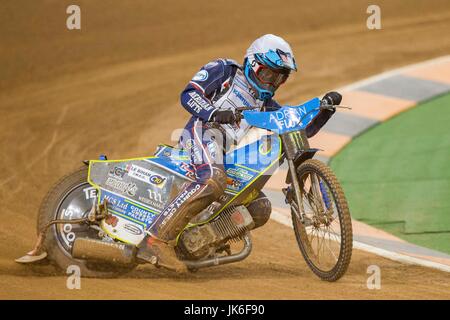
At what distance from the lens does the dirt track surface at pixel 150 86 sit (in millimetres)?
7719

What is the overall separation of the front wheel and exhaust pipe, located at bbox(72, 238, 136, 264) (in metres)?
1.42

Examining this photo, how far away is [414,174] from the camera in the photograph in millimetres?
11180

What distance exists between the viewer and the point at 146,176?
26.7 feet

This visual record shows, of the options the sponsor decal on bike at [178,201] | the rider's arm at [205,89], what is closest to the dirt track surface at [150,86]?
the sponsor decal on bike at [178,201]

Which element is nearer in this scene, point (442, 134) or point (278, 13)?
point (442, 134)

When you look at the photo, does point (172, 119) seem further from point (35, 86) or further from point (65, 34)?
point (65, 34)

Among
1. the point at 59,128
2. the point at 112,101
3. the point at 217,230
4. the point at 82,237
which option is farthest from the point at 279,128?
the point at 112,101

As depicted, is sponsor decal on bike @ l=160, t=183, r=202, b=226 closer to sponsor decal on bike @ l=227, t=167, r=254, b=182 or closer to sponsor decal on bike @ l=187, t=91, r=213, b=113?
sponsor decal on bike @ l=227, t=167, r=254, b=182

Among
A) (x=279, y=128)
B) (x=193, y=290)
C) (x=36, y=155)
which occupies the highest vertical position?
(x=36, y=155)

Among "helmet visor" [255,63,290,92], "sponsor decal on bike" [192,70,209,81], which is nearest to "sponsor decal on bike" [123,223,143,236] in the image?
"sponsor decal on bike" [192,70,209,81]

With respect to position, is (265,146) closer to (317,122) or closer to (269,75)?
(317,122)

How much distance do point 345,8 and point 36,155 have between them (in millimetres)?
7910

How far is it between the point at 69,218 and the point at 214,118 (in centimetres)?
160

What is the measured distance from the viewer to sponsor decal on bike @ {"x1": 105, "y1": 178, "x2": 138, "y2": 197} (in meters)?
8.13
